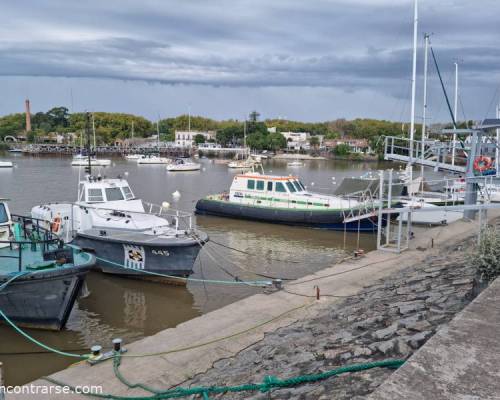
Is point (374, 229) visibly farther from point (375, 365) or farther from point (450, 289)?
point (375, 365)

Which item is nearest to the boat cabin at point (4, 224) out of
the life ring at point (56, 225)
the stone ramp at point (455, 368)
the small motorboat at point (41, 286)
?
the small motorboat at point (41, 286)

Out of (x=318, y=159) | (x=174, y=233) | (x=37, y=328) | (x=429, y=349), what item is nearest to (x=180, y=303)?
(x=174, y=233)

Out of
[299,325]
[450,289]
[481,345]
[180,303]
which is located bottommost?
[180,303]

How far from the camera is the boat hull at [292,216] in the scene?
22.6 meters

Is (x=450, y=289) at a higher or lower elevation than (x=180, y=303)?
higher

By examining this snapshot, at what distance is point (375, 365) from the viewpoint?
523cm

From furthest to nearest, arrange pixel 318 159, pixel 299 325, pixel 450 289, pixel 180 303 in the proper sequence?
1. pixel 318 159
2. pixel 180 303
3. pixel 299 325
4. pixel 450 289

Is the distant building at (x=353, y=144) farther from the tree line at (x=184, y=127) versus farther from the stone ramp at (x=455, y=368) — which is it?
the stone ramp at (x=455, y=368)

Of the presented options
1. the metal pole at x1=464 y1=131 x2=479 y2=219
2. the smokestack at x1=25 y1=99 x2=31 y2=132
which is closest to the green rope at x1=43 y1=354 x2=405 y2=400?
the metal pole at x1=464 y1=131 x2=479 y2=219

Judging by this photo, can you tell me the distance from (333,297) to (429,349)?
6673 millimetres

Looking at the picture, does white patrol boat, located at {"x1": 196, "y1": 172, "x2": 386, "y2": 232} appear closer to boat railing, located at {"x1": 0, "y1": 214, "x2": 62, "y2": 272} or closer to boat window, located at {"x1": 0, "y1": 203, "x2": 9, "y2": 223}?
boat railing, located at {"x1": 0, "y1": 214, "x2": 62, "y2": 272}

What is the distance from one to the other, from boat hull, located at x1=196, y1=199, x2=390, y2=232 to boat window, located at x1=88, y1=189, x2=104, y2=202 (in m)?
10.1

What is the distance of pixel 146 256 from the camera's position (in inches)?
549

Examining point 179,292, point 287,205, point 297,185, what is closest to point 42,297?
point 179,292
